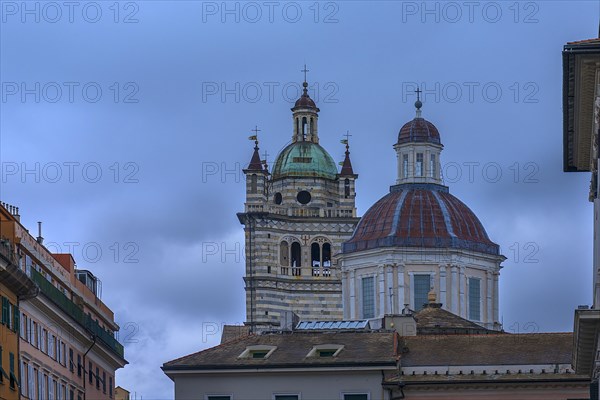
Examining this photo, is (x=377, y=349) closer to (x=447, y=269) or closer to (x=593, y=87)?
(x=593, y=87)

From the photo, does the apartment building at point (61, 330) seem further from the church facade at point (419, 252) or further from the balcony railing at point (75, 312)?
the church facade at point (419, 252)

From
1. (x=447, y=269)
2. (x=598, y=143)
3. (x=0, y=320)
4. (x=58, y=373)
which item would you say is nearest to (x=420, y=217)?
(x=447, y=269)

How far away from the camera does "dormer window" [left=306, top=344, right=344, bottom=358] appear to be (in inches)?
4483

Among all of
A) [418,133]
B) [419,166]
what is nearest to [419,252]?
[419,166]

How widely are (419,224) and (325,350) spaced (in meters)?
63.3

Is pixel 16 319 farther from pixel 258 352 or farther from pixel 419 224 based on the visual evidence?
pixel 419 224

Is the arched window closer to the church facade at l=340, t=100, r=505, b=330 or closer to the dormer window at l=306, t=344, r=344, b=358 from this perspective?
the church facade at l=340, t=100, r=505, b=330

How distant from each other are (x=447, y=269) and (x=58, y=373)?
2897 inches

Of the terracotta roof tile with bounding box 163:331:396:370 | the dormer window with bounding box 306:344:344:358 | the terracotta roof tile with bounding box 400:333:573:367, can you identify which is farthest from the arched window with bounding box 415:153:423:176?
the dormer window with bounding box 306:344:344:358

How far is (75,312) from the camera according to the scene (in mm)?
108938

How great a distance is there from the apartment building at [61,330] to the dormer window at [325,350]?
31.2ft

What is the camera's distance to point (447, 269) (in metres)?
177

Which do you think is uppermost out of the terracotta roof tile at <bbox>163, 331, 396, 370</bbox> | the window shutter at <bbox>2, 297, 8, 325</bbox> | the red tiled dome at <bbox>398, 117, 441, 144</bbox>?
the red tiled dome at <bbox>398, 117, 441, 144</bbox>

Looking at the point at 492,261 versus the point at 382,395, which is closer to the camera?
the point at 382,395
